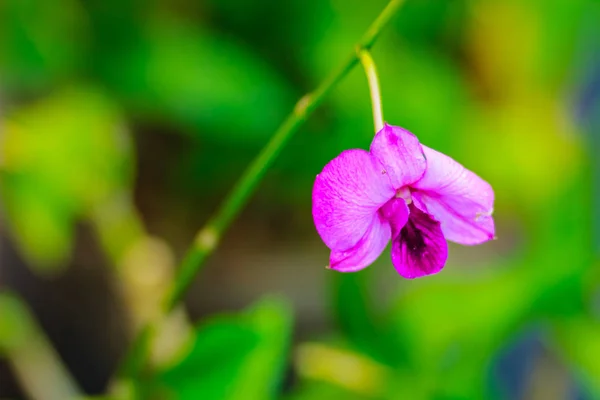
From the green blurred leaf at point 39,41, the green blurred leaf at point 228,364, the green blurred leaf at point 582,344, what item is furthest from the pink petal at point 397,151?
the green blurred leaf at point 39,41

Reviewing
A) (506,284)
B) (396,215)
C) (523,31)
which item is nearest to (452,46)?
(523,31)

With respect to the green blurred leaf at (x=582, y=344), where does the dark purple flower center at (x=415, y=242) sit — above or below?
above

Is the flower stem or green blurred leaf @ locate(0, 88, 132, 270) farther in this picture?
green blurred leaf @ locate(0, 88, 132, 270)

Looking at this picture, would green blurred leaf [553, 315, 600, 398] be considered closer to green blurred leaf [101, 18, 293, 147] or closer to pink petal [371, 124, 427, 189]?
green blurred leaf [101, 18, 293, 147]

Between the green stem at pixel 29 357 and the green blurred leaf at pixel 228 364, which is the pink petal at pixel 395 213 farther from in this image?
the green stem at pixel 29 357

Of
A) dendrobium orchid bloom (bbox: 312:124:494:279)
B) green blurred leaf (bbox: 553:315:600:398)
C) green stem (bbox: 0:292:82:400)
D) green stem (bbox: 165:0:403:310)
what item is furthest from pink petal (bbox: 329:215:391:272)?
Result: green stem (bbox: 0:292:82:400)

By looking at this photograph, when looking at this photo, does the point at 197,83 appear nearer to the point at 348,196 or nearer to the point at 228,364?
the point at 228,364
